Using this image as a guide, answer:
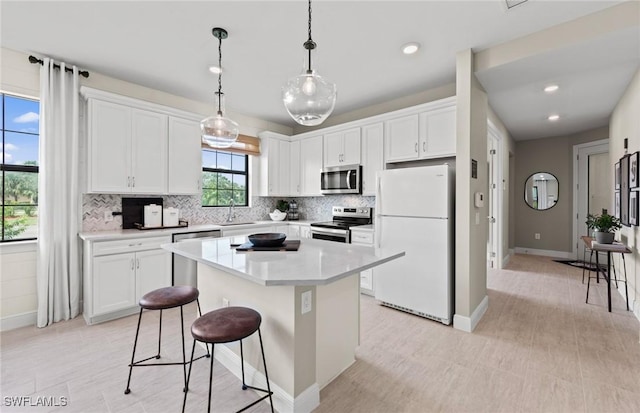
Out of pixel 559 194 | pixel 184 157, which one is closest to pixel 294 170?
pixel 184 157

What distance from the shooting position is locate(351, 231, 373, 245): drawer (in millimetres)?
3745

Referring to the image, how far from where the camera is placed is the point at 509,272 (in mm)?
4977

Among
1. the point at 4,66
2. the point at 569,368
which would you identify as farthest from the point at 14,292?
the point at 569,368

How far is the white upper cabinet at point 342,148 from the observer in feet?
13.8

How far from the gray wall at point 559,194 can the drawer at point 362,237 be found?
15.9 feet

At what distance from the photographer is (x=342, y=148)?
4387mm

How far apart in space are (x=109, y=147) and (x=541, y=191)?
25.9ft

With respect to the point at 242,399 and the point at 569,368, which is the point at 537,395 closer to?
the point at 569,368

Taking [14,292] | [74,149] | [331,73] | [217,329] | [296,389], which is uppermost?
[331,73]

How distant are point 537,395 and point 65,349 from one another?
12.1 ft

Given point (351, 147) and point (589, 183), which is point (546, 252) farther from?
point (351, 147)

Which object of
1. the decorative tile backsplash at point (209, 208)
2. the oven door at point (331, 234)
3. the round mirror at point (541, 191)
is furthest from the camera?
the round mirror at point (541, 191)

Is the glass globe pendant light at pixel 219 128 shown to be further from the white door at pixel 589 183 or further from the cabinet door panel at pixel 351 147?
the white door at pixel 589 183

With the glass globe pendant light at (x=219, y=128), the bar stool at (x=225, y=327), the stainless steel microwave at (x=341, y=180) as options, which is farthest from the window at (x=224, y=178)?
the bar stool at (x=225, y=327)
